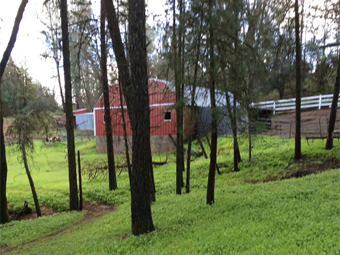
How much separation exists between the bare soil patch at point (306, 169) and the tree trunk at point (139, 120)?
7144 mm

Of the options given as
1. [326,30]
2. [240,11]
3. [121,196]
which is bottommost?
[121,196]

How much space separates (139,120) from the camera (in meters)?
5.07

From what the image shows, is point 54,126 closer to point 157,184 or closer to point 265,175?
point 157,184

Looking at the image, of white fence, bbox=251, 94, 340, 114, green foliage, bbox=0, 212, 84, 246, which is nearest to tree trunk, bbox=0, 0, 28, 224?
green foliage, bbox=0, 212, 84, 246

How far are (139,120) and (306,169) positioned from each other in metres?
9.23

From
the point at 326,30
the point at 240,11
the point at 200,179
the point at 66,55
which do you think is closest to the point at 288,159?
the point at 200,179

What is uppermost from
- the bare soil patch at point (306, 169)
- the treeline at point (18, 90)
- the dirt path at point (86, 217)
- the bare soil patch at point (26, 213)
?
the treeline at point (18, 90)

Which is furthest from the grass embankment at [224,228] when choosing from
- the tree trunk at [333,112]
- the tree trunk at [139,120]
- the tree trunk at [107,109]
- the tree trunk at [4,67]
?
the tree trunk at [107,109]

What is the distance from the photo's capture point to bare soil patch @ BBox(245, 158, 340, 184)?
1079cm

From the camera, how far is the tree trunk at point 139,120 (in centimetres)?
492

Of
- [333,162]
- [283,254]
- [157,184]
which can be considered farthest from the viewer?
[157,184]

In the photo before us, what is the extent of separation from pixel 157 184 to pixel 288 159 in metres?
6.91

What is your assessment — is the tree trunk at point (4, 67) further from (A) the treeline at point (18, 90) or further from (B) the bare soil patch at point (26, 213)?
(B) the bare soil patch at point (26, 213)

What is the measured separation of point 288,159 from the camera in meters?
13.0
